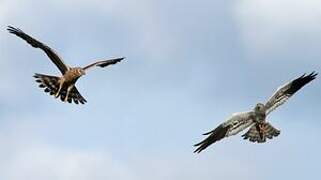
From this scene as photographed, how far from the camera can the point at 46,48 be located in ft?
245

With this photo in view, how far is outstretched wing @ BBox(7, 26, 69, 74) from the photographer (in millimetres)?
74188

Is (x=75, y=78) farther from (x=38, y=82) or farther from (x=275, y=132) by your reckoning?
(x=275, y=132)

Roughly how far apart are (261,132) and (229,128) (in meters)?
2.09

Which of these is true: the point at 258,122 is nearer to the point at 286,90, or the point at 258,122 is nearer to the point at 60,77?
the point at 286,90

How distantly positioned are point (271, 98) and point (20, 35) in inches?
495

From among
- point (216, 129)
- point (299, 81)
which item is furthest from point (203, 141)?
point (299, 81)

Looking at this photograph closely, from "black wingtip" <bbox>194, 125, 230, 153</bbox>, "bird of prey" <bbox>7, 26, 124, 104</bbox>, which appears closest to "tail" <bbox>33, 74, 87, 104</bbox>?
"bird of prey" <bbox>7, 26, 124, 104</bbox>

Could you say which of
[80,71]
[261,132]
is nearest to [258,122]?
[261,132]

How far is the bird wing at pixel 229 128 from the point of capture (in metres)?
72.5

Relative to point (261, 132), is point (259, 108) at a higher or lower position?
higher

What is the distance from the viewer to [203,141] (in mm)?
72688

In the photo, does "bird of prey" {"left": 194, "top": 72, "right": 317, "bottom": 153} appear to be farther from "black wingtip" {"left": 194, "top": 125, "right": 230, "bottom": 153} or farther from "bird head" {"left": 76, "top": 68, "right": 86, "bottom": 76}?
"bird head" {"left": 76, "top": 68, "right": 86, "bottom": 76}

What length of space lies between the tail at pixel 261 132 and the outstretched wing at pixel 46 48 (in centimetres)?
942

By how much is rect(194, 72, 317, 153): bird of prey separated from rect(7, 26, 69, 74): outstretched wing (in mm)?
7854
